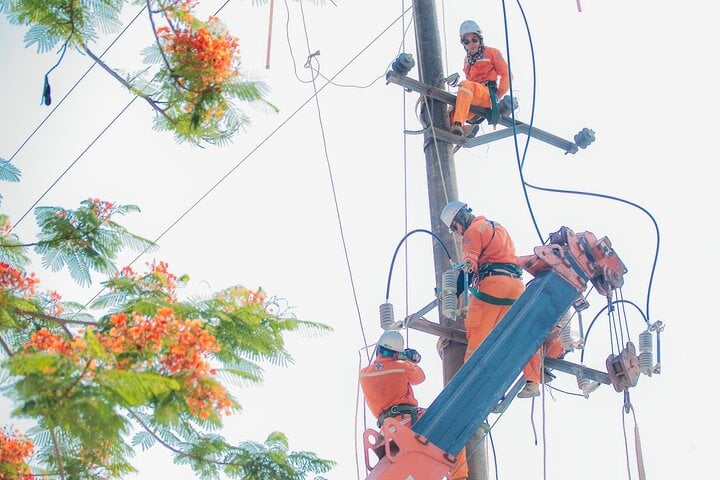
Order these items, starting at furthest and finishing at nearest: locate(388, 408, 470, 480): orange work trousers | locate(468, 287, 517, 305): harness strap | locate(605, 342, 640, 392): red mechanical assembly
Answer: locate(468, 287, 517, 305): harness strap, locate(605, 342, 640, 392): red mechanical assembly, locate(388, 408, 470, 480): orange work trousers

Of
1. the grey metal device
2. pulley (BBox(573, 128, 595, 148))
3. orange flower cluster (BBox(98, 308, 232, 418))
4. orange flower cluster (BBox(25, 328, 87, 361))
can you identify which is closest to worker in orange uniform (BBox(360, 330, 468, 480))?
the grey metal device

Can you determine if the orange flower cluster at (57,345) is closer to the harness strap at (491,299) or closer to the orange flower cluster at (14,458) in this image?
the orange flower cluster at (14,458)

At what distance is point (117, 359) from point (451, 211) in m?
4.22

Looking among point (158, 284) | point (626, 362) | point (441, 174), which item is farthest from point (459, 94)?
point (158, 284)

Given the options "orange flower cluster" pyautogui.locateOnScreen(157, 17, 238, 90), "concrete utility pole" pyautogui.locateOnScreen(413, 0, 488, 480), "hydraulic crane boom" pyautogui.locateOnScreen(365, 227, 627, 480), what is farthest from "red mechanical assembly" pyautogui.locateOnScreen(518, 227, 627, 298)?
"orange flower cluster" pyautogui.locateOnScreen(157, 17, 238, 90)

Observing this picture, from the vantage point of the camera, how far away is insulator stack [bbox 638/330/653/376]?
8.59 metres

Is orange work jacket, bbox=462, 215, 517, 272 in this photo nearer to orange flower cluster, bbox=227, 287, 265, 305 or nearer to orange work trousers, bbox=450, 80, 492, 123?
orange work trousers, bbox=450, 80, 492, 123

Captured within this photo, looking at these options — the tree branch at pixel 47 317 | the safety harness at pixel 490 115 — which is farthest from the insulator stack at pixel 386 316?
the tree branch at pixel 47 317

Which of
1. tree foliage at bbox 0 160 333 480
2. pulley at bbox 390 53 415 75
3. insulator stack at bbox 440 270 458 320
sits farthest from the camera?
pulley at bbox 390 53 415 75

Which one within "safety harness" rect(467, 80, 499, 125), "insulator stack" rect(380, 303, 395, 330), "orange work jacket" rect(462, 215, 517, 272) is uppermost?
"safety harness" rect(467, 80, 499, 125)

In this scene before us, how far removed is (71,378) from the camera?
517 centimetres

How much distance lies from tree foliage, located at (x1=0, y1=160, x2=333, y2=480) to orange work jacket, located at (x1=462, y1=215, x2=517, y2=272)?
2160mm

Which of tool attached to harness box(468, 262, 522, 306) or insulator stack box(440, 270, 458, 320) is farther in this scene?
tool attached to harness box(468, 262, 522, 306)

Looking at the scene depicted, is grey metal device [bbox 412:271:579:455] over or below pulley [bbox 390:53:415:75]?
below
